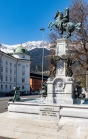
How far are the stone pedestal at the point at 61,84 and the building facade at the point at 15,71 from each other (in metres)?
53.6

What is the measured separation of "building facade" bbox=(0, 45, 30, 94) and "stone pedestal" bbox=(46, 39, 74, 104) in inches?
2110

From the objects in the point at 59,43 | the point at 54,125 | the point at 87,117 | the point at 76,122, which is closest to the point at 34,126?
the point at 54,125

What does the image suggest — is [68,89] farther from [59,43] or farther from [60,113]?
[59,43]

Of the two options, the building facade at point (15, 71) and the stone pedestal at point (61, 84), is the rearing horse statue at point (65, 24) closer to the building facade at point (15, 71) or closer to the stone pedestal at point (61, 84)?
the stone pedestal at point (61, 84)

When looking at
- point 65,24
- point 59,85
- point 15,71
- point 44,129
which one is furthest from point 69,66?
point 15,71

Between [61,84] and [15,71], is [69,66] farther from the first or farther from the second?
[15,71]

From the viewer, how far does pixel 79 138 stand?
7.99 meters

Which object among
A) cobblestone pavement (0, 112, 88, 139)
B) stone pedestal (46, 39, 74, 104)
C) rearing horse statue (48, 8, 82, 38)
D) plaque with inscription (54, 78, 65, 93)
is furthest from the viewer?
rearing horse statue (48, 8, 82, 38)

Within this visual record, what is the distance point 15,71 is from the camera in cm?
7788

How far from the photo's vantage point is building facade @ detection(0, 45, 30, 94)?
66.8 metres

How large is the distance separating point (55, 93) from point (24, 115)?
8.09ft

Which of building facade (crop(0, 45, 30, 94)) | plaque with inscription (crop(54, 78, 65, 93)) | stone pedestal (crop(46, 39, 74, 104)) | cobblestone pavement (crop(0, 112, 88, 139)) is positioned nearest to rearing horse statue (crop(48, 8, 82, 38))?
stone pedestal (crop(46, 39, 74, 104))

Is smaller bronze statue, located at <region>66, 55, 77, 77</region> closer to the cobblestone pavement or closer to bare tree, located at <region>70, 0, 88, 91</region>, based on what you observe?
the cobblestone pavement

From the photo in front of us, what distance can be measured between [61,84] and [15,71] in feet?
222
